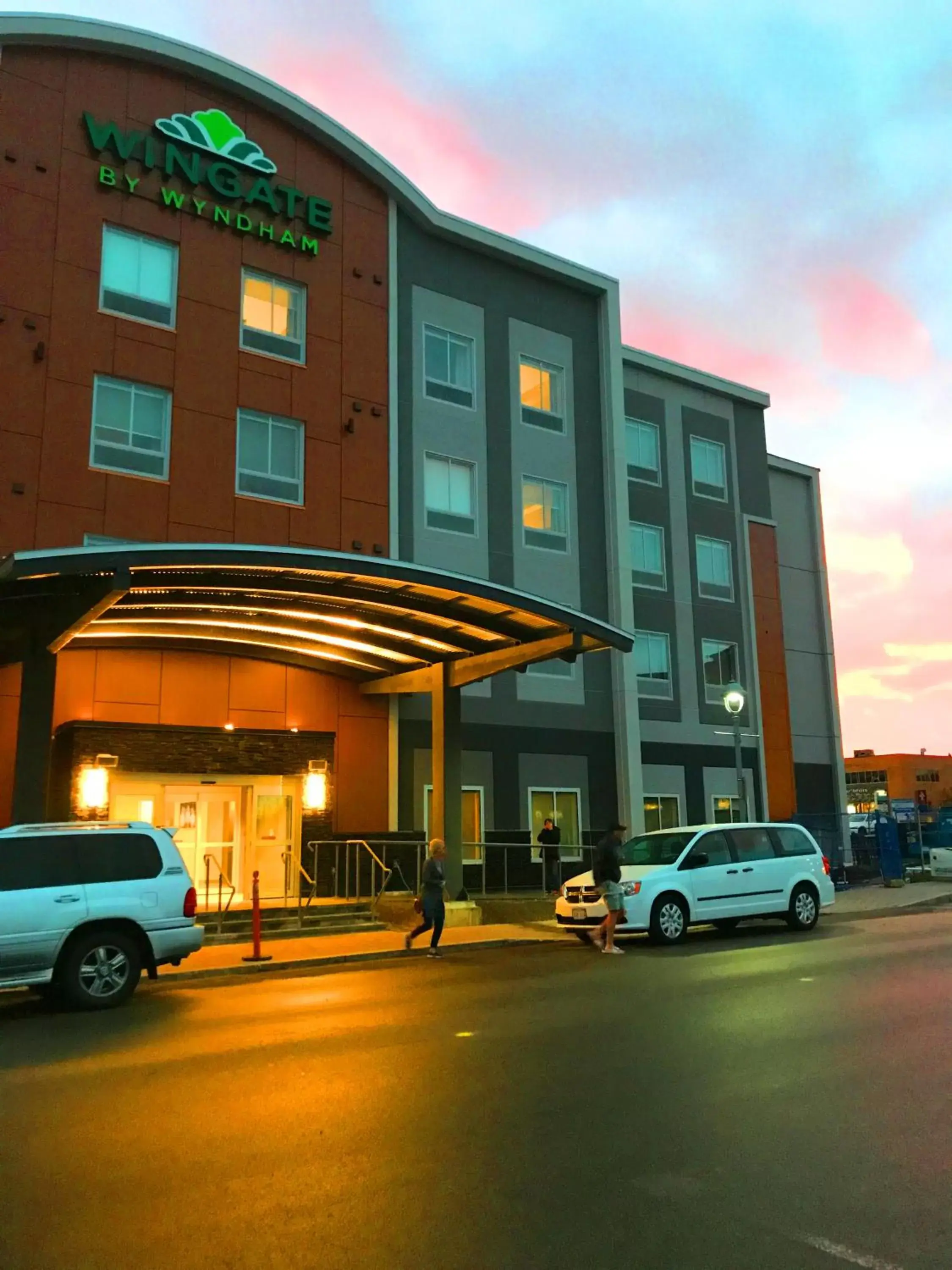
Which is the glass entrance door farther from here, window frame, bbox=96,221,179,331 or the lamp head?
the lamp head

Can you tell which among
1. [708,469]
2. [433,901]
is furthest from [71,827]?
[708,469]

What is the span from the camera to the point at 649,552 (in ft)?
99.6

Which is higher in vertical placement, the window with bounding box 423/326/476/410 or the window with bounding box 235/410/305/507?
the window with bounding box 423/326/476/410

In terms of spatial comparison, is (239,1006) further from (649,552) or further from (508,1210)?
(649,552)

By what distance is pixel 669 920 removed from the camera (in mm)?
15750

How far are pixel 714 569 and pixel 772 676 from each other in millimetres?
3970

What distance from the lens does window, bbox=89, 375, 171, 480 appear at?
19969 millimetres

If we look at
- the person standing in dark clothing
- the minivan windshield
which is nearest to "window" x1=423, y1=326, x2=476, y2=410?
the person standing in dark clothing

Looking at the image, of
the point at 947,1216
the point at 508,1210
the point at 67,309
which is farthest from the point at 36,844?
the point at 67,309

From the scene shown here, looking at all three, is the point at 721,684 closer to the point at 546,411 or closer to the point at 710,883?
the point at 546,411

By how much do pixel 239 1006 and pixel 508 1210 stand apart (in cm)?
676

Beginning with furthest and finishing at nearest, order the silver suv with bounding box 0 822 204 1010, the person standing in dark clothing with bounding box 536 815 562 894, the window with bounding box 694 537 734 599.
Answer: the window with bounding box 694 537 734 599
the person standing in dark clothing with bounding box 536 815 562 894
the silver suv with bounding box 0 822 204 1010

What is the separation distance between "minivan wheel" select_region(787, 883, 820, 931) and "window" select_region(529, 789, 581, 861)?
8.43 m

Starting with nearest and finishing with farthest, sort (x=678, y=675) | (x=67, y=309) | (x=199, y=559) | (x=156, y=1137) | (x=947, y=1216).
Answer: (x=947, y=1216) < (x=156, y=1137) < (x=199, y=559) < (x=67, y=309) < (x=678, y=675)
